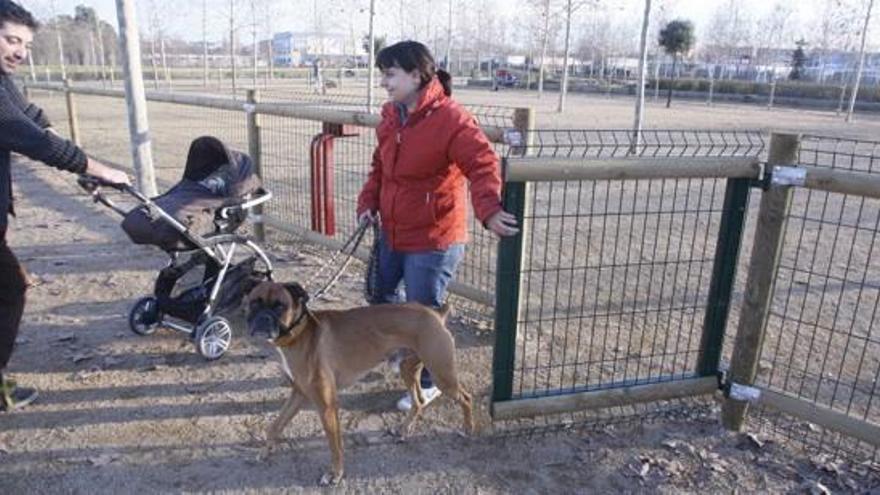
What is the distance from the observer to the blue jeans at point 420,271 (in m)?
3.70

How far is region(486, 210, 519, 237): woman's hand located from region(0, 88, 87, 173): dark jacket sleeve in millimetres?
2262

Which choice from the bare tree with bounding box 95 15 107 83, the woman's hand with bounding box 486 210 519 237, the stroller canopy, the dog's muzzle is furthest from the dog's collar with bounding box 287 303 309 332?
the bare tree with bounding box 95 15 107 83

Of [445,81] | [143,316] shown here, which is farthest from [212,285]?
[445,81]

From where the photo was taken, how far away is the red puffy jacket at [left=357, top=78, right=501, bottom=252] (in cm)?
327

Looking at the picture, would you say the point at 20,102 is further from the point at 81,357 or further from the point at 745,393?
the point at 745,393

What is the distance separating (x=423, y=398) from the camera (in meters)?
3.91

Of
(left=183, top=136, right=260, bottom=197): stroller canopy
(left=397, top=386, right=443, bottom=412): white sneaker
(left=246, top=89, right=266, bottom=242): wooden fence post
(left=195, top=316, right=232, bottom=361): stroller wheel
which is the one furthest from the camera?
(left=246, top=89, right=266, bottom=242): wooden fence post

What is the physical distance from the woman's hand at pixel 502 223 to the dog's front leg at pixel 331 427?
1.15 metres

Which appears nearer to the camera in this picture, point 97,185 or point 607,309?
point 97,185

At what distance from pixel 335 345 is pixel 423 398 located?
78 centimetres

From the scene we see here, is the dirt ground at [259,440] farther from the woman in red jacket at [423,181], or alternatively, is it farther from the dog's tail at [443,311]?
the dog's tail at [443,311]

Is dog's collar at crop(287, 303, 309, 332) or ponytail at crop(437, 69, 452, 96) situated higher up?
ponytail at crop(437, 69, 452, 96)

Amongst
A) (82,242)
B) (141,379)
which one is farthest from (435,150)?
(82,242)

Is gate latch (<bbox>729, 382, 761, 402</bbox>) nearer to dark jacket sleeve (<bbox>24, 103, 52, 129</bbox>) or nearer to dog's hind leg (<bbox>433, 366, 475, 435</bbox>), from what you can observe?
dog's hind leg (<bbox>433, 366, 475, 435</bbox>)
